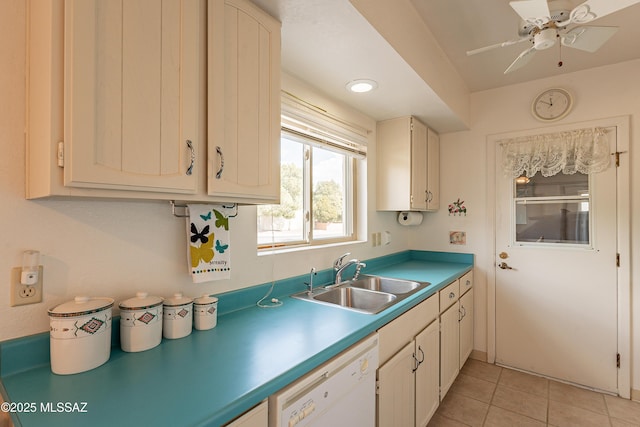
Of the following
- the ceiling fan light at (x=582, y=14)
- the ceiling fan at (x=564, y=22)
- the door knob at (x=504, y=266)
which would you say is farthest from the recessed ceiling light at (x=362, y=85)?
the door knob at (x=504, y=266)

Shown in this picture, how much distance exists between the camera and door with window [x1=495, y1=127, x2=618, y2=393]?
2.42 meters

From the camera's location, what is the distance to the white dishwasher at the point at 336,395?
90 cm

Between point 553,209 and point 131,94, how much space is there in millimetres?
3073

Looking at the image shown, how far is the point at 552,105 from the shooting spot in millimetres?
2625

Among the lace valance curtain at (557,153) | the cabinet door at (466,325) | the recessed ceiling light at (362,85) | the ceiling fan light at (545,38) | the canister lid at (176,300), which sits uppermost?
the ceiling fan light at (545,38)

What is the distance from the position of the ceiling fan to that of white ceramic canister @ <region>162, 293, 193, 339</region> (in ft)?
6.06

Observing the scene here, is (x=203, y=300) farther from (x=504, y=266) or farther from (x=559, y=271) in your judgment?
(x=559, y=271)

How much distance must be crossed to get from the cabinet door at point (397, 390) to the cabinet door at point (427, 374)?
91mm

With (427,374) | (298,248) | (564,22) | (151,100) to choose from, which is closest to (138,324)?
(151,100)

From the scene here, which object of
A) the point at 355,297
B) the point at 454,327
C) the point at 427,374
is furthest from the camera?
the point at 454,327

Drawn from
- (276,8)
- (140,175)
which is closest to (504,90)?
(276,8)

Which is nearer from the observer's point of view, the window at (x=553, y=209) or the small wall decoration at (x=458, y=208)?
the window at (x=553, y=209)

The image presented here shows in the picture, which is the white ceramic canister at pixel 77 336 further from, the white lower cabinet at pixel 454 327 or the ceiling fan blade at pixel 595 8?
the ceiling fan blade at pixel 595 8

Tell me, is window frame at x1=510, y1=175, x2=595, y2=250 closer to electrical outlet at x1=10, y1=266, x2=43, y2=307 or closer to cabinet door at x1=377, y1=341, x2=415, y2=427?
cabinet door at x1=377, y1=341, x2=415, y2=427
